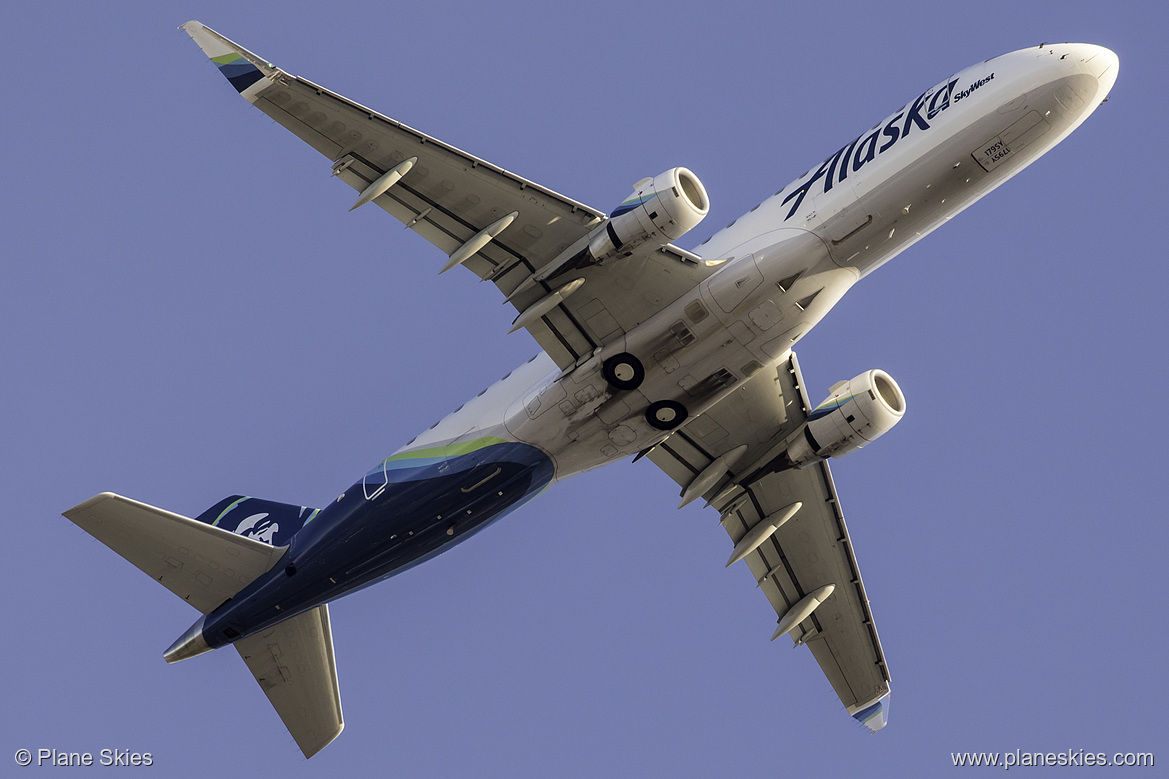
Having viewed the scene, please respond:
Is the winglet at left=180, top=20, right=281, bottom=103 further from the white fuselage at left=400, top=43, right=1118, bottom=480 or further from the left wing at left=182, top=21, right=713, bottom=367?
the white fuselage at left=400, top=43, right=1118, bottom=480

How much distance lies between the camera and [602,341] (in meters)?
32.4

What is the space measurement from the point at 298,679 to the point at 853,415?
1769cm

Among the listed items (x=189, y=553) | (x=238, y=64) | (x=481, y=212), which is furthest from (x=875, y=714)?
(x=238, y=64)

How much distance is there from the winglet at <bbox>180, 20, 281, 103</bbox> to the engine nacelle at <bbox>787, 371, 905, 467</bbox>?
1707cm

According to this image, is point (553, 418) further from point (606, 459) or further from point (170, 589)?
point (170, 589)

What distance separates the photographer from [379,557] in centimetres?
3406

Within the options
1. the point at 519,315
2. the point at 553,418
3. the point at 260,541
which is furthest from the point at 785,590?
the point at 260,541

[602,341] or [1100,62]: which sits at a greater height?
[602,341]

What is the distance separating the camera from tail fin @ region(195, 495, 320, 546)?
37094 mm

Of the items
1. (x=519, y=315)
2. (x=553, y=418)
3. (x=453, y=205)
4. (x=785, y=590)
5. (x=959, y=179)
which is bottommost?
(x=785, y=590)

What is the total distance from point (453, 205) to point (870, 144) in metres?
10.5

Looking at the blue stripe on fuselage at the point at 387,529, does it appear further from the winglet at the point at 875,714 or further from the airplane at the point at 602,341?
the winglet at the point at 875,714

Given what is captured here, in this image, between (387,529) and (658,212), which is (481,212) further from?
(387,529)

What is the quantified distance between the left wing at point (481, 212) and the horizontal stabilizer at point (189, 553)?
1037 centimetres
